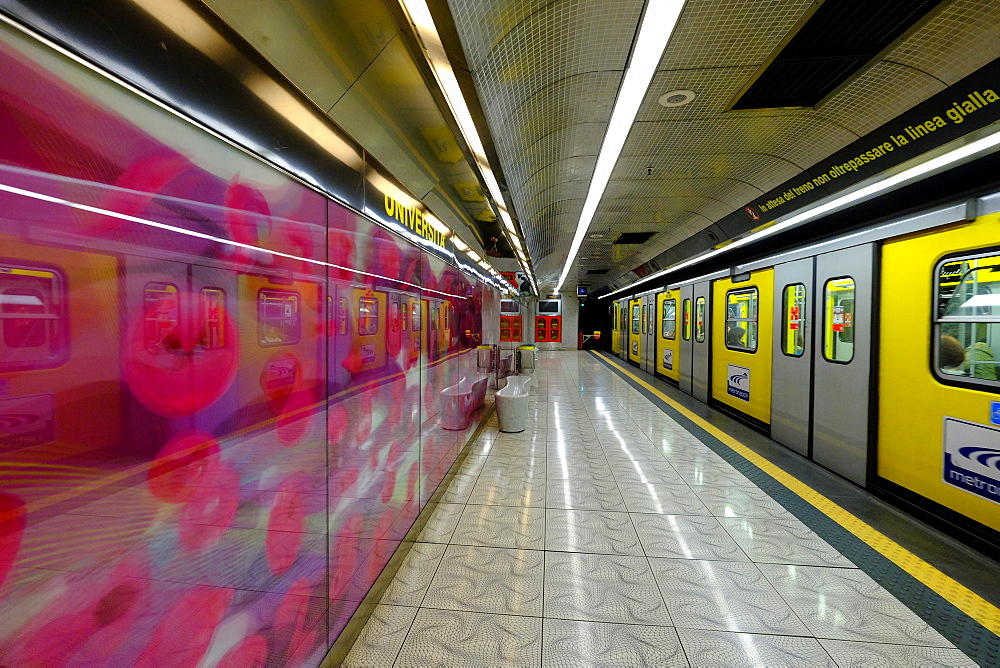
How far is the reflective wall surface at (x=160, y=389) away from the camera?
2.32 feet

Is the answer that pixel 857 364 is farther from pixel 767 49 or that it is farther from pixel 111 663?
pixel 111 663

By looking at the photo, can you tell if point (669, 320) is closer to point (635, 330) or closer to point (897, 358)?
point (635, 330)

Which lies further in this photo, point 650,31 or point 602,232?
point 602,232

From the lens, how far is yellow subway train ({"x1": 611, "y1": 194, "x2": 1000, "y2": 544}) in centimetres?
274

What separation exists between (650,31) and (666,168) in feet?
9.24

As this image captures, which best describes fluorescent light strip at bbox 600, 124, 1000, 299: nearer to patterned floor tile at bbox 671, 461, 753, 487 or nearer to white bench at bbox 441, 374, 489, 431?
patterned floor tile at bbox 671, 461, 753, 487

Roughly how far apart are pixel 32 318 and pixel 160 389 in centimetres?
32

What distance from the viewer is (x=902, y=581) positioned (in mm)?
2334

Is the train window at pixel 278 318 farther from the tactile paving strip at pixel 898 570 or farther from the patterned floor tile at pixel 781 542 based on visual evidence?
the tactile paving strip at pixel 898 570

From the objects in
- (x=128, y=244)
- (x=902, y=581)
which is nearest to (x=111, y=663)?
(x=128, y=244)

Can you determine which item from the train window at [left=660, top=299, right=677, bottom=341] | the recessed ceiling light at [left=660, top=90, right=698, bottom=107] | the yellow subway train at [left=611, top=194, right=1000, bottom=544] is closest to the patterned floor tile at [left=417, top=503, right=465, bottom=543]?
the recessed ceiling light at [left=660, top=90, right=698, bottom=107]

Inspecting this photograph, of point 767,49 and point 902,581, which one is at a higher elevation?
point 767,49

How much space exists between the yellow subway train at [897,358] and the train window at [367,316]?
403 centimetres

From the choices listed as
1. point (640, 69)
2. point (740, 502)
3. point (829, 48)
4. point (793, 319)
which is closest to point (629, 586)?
point (740, 502)
